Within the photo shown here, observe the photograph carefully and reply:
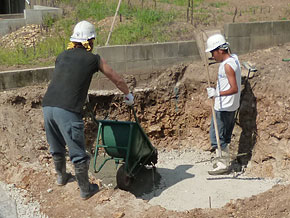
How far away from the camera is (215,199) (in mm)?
5227

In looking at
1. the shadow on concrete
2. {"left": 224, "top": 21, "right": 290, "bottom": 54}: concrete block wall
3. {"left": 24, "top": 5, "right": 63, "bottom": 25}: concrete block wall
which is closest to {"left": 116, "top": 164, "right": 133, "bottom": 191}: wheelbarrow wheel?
the shadow on concrete

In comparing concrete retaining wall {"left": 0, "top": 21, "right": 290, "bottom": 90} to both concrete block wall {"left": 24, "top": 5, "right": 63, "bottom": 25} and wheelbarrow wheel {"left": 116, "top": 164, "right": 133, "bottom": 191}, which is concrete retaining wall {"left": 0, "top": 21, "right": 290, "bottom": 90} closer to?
wheelbarrow wheel {"left": 116, "top": 164, "right": 133, "bottom": 191}

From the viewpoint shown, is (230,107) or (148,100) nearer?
(230,107)

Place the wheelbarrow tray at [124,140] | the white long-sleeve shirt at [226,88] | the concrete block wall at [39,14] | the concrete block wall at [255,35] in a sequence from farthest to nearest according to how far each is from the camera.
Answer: the concrete block wall at [39,14]
the concrete block wall at [255,35]
the white long-sleeve shirt at [226,88]
the wheelbarrow tray at [124,140]

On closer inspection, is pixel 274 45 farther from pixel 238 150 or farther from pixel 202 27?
pixel 238 150

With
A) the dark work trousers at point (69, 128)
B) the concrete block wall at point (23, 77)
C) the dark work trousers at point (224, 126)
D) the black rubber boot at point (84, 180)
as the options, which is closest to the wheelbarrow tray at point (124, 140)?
the black rubber boot at point (84, 180)

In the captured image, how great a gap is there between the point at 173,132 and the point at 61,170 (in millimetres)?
3282

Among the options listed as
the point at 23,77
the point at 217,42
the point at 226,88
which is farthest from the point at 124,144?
the point at 23,77

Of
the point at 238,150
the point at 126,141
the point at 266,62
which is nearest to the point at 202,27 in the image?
the point at 266,62

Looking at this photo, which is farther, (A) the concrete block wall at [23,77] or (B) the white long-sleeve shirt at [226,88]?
(A) the concrete block wall at [23,77]

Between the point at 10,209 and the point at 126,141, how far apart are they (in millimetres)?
1723

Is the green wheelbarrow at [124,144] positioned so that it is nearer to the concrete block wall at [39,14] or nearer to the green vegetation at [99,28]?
the green vegetation at [99,28]

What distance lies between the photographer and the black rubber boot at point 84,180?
165 inches

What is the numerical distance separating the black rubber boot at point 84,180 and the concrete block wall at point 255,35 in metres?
4.34
